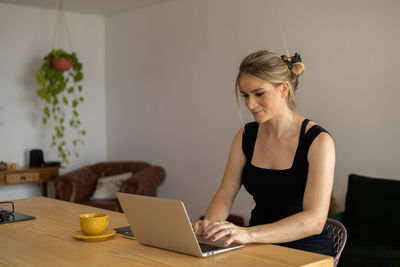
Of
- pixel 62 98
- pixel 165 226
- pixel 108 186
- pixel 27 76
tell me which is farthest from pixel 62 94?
pixel 165 226

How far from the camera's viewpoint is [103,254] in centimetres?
161

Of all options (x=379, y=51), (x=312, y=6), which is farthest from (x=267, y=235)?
(x=312, y=6)

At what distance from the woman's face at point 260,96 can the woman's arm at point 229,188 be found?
9.4 inches

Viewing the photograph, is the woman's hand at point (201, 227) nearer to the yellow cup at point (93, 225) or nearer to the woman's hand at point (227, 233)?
the woman's hand at point (227, 233)

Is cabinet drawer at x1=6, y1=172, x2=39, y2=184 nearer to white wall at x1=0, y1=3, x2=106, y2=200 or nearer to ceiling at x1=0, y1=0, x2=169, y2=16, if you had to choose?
white wall at x1=0, y1=3, x2=106, y2=200

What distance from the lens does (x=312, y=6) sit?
13.6 feet

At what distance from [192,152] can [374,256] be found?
260 centimetres

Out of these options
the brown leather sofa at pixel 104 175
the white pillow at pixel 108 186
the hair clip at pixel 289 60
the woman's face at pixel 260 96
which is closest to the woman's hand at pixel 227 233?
the woman's face at pixel 260 96

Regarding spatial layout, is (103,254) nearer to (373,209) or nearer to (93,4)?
(373,209)

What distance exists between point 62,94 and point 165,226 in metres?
4.79

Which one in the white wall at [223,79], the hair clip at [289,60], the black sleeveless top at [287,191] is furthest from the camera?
the white wall at [223,79]

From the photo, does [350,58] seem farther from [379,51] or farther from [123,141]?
[123,141]

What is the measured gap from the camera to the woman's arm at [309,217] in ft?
5.46

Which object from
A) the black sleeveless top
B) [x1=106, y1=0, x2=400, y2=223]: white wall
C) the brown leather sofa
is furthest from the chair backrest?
the brown leather sofa
